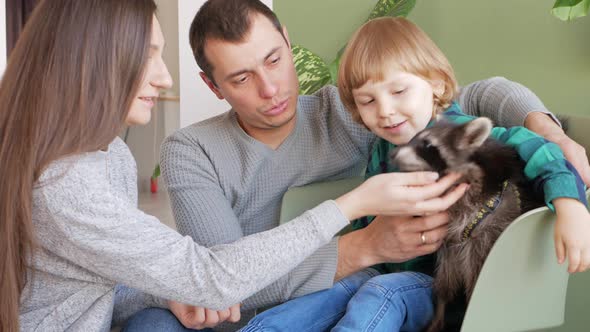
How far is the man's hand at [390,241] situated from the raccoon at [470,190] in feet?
0.20

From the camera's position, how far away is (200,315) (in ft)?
4.74

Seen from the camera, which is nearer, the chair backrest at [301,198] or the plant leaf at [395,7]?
the chair backrest at [301,198]

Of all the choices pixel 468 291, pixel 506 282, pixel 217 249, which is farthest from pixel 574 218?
pixel 217 249

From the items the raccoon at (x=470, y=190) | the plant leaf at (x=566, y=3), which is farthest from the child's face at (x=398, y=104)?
the plant leaf at (x=566, y=3)

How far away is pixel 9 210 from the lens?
1.21 metres

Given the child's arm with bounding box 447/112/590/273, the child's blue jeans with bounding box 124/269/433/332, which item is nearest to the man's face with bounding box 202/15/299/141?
the child's blue jeans with bounding box 124/269/433/332

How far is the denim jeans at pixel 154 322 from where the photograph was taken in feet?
4.87

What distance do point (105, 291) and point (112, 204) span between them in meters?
0.24

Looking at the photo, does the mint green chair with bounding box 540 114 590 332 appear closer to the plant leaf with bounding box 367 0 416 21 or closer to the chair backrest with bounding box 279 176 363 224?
the chair backrest with bounding box 279 176 363 224

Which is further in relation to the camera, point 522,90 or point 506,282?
point 522,90

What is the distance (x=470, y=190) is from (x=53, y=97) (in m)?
0.86

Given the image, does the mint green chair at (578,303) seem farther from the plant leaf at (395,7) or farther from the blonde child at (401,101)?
the plant leaf at (395,7)

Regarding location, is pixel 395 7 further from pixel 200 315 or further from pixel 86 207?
pixel 86 207

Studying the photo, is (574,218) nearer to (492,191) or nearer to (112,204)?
(492,191)
